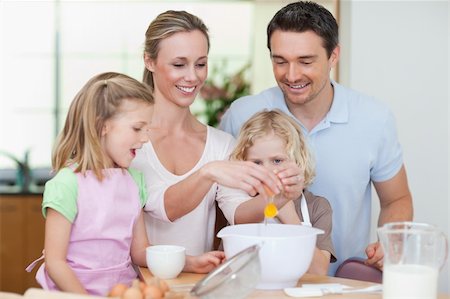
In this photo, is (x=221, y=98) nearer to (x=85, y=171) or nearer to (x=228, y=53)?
(x=228, y=53)

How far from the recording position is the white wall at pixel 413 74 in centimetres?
313

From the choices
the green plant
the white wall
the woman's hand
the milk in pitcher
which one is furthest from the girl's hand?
the green plant

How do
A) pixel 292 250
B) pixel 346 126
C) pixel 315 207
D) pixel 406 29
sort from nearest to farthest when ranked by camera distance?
1. pixel 292 250
2. pixel 315 207
3. pixel 346 126
4. pixel 406 29

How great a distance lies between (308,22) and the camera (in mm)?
2518

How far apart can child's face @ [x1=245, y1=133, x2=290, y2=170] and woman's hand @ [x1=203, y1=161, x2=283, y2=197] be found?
384 millimetres

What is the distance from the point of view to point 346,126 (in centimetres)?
264

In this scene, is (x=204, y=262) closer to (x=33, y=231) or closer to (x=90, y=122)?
(x=90, y=122)

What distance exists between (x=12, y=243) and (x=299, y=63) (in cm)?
252

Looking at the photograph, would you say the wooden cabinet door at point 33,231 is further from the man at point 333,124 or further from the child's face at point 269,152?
the child's face at point 269,152

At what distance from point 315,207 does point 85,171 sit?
2.51ft

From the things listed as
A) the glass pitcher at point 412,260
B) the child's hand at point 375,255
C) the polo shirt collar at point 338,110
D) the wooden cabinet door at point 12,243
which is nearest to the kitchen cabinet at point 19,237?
the wooden cabinet door at point 12,243

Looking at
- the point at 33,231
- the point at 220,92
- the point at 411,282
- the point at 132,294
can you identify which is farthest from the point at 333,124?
the point at 220,92

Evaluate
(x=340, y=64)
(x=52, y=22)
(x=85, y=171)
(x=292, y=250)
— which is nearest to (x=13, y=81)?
(x=52, y=22)

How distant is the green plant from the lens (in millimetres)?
5297
